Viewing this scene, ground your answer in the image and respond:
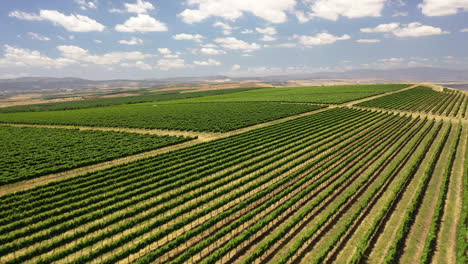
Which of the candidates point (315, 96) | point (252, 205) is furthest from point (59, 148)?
point (315, 96)

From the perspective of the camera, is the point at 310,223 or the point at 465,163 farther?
the point at 465,163

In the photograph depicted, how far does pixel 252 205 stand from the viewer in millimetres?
23625

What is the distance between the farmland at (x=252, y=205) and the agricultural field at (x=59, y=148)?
608 millimetres

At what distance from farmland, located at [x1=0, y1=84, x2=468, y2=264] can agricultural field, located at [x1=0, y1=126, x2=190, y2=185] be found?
61 cm

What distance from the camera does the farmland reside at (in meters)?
17.6

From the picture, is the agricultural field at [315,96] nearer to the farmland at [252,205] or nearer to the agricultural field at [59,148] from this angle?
the farmland at [252,205]

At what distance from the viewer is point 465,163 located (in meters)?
31.6

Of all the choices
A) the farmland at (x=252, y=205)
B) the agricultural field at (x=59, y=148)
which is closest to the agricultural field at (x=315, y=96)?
the farmland at (x=252, y=205)

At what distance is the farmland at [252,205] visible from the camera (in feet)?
57.7

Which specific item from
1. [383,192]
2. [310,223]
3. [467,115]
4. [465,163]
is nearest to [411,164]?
[465,163]

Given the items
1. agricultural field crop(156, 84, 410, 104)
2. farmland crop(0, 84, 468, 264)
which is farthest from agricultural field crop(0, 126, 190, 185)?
agricultural field crop(156, 84, 410, 104)

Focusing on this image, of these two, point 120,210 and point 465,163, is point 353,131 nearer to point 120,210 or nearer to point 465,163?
point 465,163

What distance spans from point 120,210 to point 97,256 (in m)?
6.34

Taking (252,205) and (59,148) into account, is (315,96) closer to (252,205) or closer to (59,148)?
(252,205)
